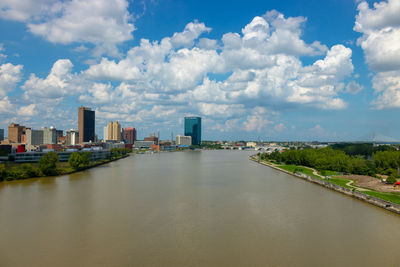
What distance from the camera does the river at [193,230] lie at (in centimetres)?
620

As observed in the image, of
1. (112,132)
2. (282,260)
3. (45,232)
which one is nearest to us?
(282,260)

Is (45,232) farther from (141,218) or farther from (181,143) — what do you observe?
(181,143)

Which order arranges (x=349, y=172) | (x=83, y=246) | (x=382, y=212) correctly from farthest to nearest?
(x=349, y=172) → (x=382, y=212) → (x=83, y=246)

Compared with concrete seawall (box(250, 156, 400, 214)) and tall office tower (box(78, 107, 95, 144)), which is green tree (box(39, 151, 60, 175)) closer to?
concrete seawall (box(250, 156, 400, 214))

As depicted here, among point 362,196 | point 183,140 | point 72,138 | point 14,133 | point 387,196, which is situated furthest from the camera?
point 183,140

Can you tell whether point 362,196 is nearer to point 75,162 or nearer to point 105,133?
point 75,162

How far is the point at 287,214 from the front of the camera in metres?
9.73

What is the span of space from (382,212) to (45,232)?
426 inches

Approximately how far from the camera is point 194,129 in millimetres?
116250

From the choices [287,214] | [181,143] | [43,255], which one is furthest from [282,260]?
[181,143]

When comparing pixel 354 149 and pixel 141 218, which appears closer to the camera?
pixel 141 218

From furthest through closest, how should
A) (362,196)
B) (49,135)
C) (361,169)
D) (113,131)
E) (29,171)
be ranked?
(113,131), (49,135), (361,169), (29,171), (362,196)

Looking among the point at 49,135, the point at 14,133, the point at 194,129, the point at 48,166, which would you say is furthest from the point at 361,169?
the point at 194,129

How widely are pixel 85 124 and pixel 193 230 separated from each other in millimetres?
80759
